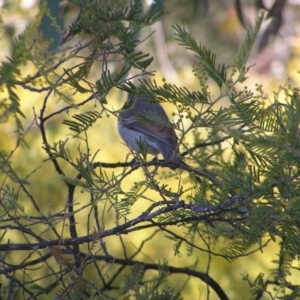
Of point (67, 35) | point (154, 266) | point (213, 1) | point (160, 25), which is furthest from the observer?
point (213, 1)

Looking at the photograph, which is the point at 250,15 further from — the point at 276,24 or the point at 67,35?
the point at 67,35

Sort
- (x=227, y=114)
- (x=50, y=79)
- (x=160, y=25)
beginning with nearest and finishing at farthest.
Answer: (x=50, y=79), (x=227, y=114), (x=160, y=25)

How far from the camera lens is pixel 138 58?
1.76 meters

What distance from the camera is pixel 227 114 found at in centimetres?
155

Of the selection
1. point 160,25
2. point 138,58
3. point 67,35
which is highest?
point 160,25

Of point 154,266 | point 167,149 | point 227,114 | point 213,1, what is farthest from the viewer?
point 213,1

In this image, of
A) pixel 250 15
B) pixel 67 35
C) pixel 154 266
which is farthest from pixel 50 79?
pixel 250 15

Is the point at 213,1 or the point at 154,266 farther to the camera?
the point at 213,1

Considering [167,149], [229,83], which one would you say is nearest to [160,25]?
[167,149]

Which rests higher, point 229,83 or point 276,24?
point 276,24

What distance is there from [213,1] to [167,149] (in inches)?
236

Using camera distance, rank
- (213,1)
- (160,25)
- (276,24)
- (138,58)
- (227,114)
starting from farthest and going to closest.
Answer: (213,1)
(160,25)
(276,24)
(138,58)
(227,114)

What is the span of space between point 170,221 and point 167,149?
2031mm

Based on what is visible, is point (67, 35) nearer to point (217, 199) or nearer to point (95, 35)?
point (95, 35)
